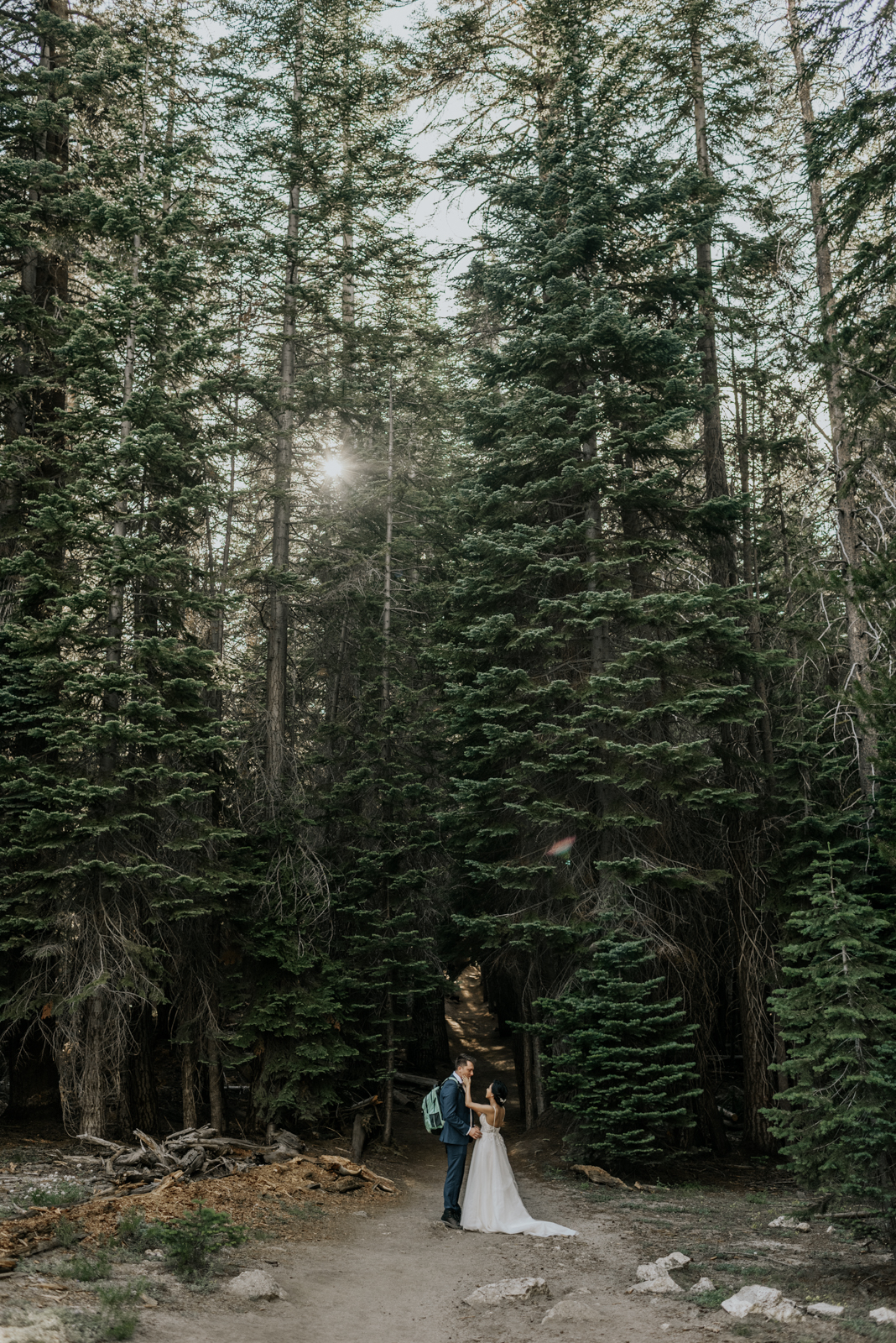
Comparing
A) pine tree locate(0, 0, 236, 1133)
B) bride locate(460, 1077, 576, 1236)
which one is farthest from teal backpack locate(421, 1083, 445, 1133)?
pine tree locate(0, 0, 236, 1133)

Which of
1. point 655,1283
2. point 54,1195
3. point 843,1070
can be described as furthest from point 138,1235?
point 843,1070

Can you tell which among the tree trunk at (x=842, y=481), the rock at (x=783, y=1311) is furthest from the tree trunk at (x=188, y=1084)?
the tree trunk at (x=842, y=481)

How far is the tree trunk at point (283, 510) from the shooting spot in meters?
13.9

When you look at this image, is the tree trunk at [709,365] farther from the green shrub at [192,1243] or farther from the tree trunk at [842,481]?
the green shrub at [192,1243]

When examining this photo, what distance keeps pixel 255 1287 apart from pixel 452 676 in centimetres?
855

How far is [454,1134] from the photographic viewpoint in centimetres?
948

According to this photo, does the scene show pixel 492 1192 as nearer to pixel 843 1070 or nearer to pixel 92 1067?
pixel 843 1070

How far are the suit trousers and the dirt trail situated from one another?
0.90 ft

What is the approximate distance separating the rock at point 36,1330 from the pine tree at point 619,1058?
22.8 feet

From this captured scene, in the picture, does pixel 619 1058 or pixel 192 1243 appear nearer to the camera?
pixel 192 1243

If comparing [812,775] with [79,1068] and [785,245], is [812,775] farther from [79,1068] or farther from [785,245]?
[79,1068]

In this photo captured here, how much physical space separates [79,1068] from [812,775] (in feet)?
33.5

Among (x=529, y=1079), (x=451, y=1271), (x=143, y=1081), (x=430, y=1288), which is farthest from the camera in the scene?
(x=529, y=1079)

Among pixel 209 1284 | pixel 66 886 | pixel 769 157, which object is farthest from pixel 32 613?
pixel 769 157
